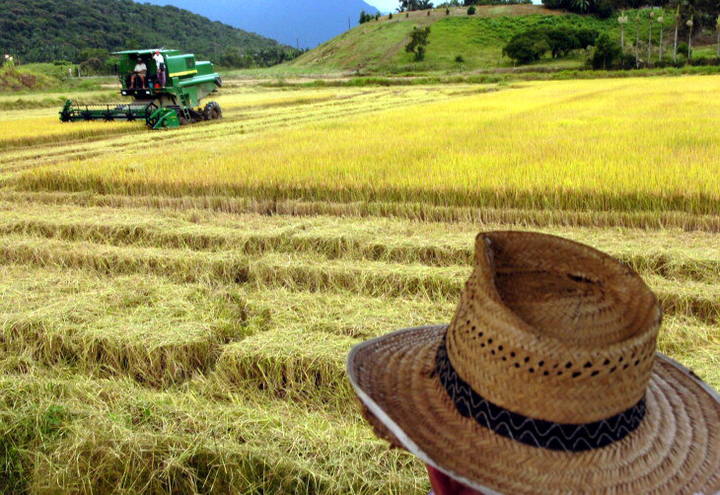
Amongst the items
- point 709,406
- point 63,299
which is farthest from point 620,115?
point 709,406

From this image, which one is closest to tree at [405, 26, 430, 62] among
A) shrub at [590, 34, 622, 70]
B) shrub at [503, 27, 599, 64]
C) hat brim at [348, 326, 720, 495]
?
shrub at [503, 27, 599, 64]

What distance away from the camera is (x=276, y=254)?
5066mm

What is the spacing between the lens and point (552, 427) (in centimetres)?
103

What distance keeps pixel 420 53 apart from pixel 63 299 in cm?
6086

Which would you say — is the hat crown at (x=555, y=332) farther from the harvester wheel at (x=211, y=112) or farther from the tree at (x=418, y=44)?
the tree at (x=418, y=44)

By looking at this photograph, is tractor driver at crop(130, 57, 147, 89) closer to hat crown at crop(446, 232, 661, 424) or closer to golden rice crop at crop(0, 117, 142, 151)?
golden rice crop at crop(0, 117, 142, 151)

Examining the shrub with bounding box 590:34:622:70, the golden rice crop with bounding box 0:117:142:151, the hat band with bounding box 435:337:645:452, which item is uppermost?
the shrub with bounding box 590:34:622:70

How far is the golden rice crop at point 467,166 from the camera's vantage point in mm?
5980

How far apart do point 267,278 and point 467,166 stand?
3.52 meters

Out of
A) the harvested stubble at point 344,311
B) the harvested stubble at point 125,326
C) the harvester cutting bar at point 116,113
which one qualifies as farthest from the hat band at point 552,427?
the harvester cutting bar at point 116,113

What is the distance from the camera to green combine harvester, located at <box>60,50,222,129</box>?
50.8ft

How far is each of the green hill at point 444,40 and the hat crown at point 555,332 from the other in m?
55.7

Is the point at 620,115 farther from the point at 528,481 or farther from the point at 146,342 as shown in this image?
the point at 528,481

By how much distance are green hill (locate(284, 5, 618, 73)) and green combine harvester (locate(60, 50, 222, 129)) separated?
41.8m
